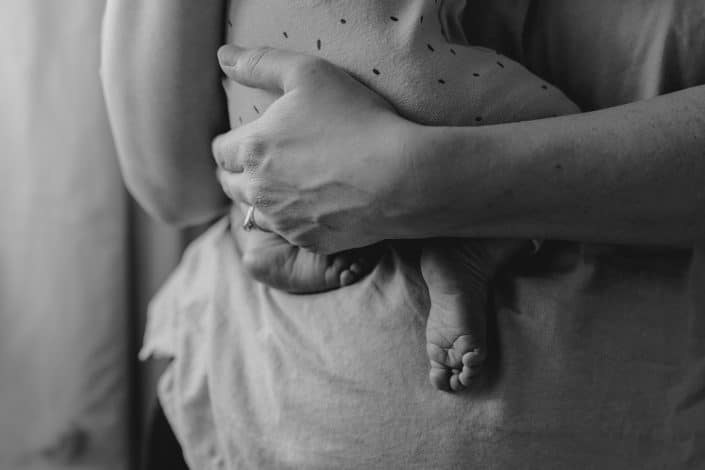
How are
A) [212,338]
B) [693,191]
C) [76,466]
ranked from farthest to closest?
[76,466], [212,338], [693,191]

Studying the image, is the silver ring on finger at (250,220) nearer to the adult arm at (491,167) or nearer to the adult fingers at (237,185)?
the adult fingers at (237,185)

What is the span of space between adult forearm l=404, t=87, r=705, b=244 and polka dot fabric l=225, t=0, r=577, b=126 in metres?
0.04

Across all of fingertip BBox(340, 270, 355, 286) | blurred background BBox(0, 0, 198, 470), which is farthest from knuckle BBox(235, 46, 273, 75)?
blurred background BBox(0, 0, 198, 470)

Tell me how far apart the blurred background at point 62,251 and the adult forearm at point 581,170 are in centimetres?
92

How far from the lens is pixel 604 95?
0.72m

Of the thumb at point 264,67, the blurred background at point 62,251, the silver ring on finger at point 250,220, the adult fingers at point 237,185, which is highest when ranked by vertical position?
the thumb at point 264,67

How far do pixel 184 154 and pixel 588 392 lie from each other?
0.54m

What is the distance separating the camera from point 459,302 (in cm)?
67

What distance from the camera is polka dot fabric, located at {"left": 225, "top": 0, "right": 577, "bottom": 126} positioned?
0.66 meters

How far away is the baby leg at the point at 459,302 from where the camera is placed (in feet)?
2.18

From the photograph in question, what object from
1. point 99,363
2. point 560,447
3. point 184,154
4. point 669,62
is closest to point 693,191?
point 669,62

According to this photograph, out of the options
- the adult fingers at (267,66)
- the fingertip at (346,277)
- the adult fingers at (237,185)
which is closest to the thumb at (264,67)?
the adult fingers at (267,66)

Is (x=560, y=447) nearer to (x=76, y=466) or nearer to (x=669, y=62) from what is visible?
(x=669, y=62)

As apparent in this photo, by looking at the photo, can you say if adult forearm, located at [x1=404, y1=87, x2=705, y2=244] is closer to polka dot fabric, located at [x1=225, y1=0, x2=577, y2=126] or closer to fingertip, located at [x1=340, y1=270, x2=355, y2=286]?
polka dot fabric, located at [x1=225, y1=0, x2=577, y2=126]
